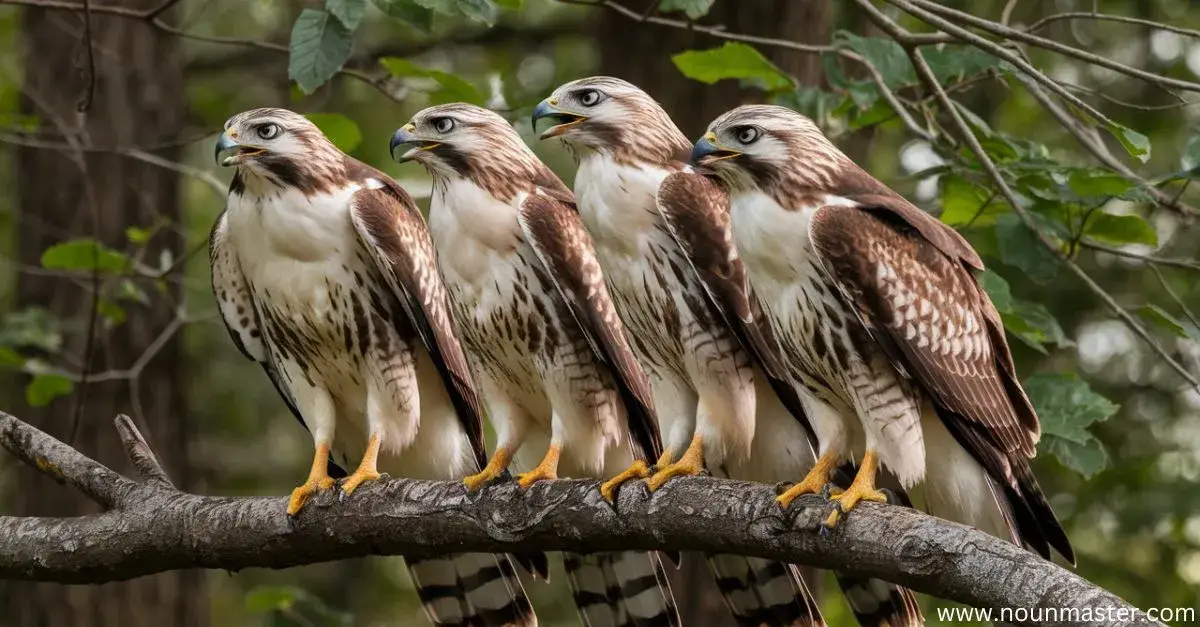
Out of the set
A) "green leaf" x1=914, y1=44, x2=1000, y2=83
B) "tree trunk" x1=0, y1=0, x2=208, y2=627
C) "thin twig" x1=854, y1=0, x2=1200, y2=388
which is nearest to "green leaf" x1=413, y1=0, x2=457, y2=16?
"thin twig" x1=854, y1=0, x2=1200, y2=388

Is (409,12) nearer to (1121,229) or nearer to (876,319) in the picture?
(876,319)

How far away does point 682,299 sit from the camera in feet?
17.7

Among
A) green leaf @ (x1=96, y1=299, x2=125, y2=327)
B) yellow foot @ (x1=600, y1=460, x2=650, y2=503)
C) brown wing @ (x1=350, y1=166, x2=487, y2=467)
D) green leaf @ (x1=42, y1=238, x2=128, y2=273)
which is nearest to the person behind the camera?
yellow foot @ (x1=600, y1=460, x2=650, y2=503)

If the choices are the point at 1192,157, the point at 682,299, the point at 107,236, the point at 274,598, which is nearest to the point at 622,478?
the point at 682,299

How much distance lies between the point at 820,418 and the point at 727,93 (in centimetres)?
304

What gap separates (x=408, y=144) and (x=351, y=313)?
0.67 metres

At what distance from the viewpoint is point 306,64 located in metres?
5.45

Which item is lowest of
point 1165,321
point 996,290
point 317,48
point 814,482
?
point 814,482

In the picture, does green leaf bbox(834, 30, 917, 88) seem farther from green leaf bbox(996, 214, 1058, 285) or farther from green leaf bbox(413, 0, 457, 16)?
green leaf bbox(413, 0, 457, 16)

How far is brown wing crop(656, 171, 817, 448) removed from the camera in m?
5.24

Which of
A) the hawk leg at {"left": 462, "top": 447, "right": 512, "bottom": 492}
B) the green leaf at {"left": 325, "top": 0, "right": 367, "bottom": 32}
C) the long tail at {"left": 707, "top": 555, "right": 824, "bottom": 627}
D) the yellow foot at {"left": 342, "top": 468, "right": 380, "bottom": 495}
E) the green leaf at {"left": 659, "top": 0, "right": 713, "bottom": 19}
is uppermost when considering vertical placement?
the green leaf at {"left": 325, "top": 0, "right": 367, "bottom": 32}

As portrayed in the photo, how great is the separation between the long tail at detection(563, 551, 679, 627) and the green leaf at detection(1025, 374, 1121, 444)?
4.99 feet

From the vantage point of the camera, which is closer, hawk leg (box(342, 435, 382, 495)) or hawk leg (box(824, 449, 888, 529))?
hawk leg (box(824, 449, 888, 529))

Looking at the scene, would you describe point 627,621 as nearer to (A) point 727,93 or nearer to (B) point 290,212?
(B) point 290,212
